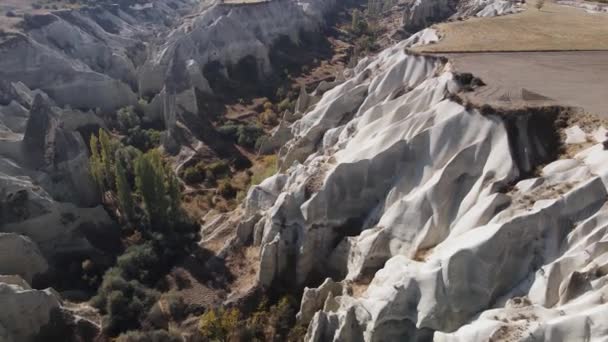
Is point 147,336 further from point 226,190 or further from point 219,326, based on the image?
point 226,190

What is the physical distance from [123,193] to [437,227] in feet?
73.5

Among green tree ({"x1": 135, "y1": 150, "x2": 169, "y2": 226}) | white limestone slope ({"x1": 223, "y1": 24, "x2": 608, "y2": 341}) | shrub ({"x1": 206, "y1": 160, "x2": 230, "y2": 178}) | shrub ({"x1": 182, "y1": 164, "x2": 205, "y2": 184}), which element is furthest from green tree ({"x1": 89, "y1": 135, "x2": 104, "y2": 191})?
white limestone slope ({"x1": 223, "y1": 24, "x2": 608, "y2": 341})

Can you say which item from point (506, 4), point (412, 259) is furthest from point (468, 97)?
point (506, 4)

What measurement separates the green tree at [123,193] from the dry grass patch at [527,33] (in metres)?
26.0

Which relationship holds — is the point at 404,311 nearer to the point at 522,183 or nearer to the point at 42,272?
the point at 522,183

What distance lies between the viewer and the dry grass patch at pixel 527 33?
126 ft

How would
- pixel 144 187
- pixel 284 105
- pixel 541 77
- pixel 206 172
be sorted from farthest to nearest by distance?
pixel 284 105, pixel 206 172, pixel 144 187, pixel 541 77

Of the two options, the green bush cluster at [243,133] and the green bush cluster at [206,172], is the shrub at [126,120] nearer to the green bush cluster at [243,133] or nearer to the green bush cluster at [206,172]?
the green bush cluster at [243,133]

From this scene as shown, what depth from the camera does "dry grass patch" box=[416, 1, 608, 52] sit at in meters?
38.4

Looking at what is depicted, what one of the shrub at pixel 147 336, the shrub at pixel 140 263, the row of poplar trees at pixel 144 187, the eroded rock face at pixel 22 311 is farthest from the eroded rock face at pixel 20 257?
the shrub at pixel 147 336

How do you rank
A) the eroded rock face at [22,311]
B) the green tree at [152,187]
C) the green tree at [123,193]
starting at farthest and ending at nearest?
1. the green tree at [152,187]
2. the green tree at [123,193]
3. the eroded rock face at [22,311]

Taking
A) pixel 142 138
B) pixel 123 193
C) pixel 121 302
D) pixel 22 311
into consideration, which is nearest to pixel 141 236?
pixel 123 193

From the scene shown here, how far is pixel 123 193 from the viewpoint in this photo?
109ft

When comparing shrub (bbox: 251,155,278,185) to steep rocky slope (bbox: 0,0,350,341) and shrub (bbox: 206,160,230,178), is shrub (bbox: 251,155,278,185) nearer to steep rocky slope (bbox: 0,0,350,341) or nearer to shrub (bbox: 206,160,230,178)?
shrub (bbox: 206,160,230,178)
